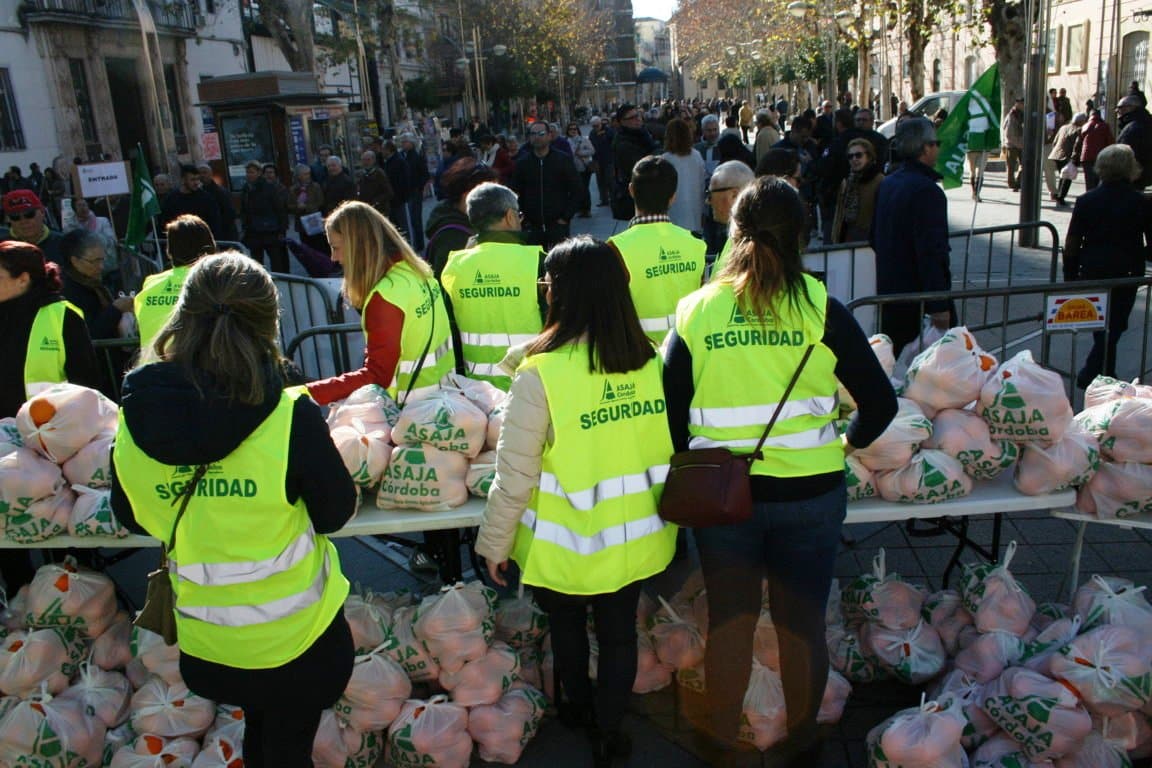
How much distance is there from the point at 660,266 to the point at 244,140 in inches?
681

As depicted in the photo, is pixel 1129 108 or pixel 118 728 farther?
pixel 1129 108

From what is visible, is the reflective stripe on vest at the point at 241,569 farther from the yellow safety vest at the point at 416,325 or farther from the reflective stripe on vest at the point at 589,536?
the yellow safety vest at the point at 416,325

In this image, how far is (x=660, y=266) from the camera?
476cm

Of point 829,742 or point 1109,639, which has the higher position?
point 1109,639

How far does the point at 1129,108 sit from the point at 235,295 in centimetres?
1497

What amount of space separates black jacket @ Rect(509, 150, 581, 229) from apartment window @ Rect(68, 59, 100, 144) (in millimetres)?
23355

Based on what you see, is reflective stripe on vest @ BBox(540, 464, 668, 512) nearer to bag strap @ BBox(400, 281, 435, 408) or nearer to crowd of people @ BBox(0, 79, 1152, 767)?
crowd of people @ BBox(0, 79, 1152, 767)

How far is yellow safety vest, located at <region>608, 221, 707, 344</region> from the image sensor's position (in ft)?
15.6

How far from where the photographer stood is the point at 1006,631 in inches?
139

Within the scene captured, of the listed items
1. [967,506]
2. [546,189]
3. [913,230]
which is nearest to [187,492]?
[967,506]

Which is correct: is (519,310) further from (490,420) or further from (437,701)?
(437,701)

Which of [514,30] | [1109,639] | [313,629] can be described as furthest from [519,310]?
[514,30]

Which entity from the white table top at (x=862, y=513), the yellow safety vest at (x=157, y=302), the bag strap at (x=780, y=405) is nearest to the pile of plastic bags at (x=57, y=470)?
the white table top at (x=862, y=513)

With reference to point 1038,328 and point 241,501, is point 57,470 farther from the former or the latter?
point 1038,328
